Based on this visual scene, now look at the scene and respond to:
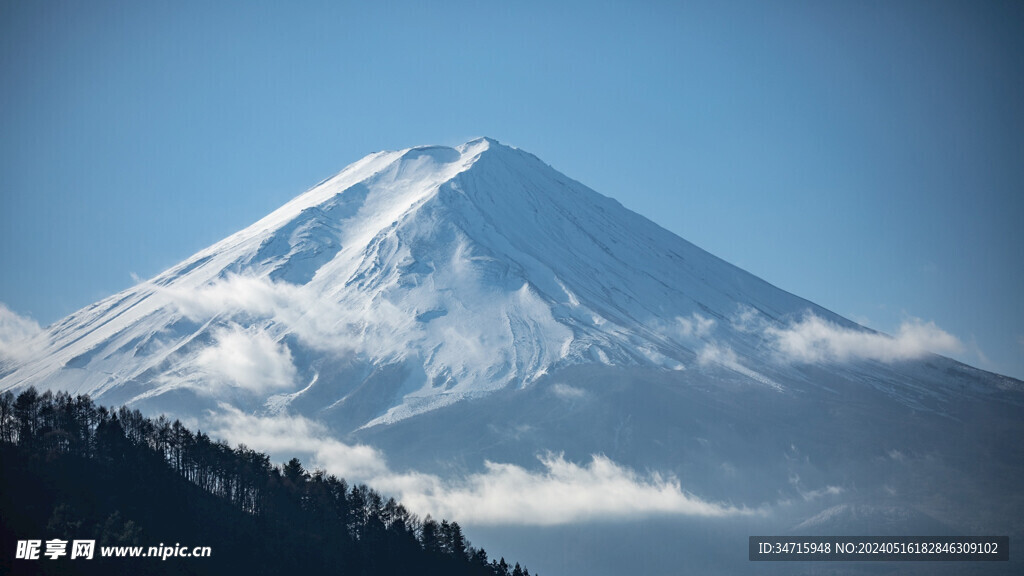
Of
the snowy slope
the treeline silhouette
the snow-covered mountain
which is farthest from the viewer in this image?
the snowy slope

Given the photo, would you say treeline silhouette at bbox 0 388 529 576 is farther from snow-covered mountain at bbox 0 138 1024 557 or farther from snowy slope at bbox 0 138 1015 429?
snowy slope at bbox 0 138 1015 429

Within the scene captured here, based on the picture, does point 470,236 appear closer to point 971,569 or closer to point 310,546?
point 971,569

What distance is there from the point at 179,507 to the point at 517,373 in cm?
8636

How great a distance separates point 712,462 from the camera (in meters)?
156

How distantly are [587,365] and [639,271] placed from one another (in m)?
44.3

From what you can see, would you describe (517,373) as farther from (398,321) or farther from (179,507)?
(179,507)

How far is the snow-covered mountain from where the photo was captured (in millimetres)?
152750

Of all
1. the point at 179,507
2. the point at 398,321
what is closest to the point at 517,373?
the point at 398,321

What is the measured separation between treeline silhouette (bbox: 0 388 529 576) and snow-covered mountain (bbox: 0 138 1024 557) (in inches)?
2735

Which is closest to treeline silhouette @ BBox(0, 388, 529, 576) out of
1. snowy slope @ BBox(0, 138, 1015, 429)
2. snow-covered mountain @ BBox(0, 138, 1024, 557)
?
snow-covered mountain @ BBox(0, 138, 1024, 557)

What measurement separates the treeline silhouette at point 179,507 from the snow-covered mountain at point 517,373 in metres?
69.5

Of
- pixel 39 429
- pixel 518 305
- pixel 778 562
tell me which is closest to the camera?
pixel 39 429

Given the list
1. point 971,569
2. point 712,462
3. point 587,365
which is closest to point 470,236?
point 587,365

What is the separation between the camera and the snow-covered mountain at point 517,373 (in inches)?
6014
